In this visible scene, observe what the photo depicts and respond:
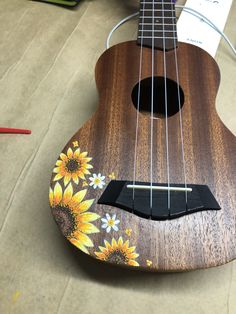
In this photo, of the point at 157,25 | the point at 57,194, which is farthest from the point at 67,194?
the point at 157,25

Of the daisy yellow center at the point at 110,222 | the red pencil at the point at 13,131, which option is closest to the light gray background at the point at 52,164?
the red pencil at the point at 13,131

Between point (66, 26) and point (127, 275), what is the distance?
72 centimetres

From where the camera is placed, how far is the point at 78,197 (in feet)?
1.83

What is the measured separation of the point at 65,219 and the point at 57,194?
5 cm

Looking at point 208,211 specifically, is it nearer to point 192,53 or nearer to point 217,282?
point 217,282

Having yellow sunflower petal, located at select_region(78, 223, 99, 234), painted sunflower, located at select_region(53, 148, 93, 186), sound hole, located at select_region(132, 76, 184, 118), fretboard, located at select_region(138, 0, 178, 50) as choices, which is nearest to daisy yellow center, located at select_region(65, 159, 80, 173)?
painted sunflower, located at select_region(53, 148, 93, 186)

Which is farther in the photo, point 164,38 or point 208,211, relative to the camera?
point 164,38

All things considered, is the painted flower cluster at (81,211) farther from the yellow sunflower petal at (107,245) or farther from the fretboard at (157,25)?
the fretboard at (157,25)

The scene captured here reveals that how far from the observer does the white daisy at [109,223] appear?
0.53 metres

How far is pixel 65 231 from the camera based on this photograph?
1.73 feet

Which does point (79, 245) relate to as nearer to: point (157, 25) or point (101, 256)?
point (101, 256)

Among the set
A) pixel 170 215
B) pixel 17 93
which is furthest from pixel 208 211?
pixel 17 93

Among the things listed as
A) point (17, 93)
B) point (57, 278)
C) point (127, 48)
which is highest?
point (127, 48)

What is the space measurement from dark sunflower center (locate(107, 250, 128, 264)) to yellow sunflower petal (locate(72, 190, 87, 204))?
0.10 meters
